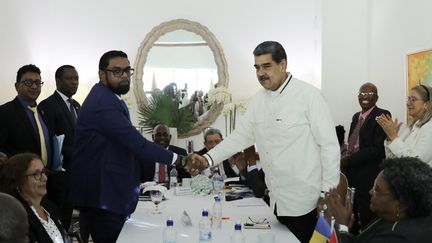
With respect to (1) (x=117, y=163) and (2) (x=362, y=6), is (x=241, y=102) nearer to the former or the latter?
(2) (x=362, y=6)

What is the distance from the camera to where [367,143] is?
5.32 m

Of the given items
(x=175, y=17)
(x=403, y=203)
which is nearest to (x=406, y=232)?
(x=403, y=203)

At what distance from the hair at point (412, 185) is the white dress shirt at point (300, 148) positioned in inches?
27.5

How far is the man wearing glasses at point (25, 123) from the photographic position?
4285 mm

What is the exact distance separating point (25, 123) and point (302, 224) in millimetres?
2558

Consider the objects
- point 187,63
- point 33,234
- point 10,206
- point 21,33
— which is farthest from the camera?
point 187,63

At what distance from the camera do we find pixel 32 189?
2.72 metres

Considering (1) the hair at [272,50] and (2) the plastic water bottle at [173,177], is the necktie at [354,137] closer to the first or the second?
(2) the plastic water bottle at [173,177]

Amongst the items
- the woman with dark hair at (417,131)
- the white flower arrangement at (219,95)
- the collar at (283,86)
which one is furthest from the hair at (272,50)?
the white flower arrangement at (219,95)

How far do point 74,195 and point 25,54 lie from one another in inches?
168

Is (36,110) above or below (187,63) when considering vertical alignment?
below

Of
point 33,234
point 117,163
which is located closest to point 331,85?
point 117,163

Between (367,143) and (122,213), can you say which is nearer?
(122,213)

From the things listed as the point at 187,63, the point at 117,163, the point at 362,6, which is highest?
the point at 362,6
